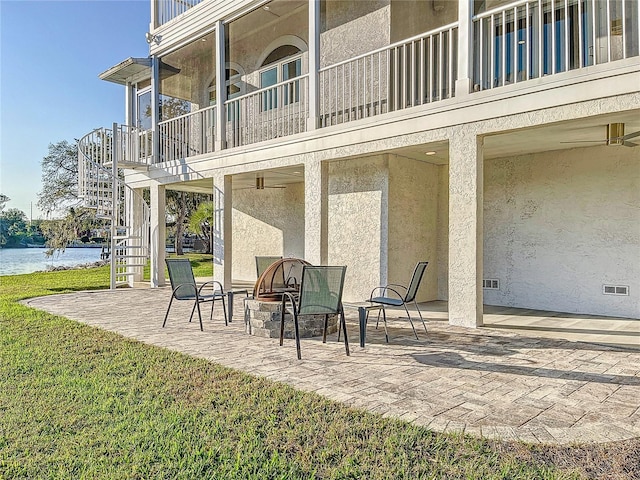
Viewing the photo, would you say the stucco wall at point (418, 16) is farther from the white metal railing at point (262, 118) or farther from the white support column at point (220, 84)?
the white support column at point (220, 84)

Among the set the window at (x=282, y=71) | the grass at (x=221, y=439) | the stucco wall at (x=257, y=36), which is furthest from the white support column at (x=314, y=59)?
the grass at (x=221, y=439)

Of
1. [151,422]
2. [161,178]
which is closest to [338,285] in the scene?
[151,422]

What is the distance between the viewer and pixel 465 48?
6.55 m

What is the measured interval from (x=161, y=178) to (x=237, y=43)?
14.2 ft

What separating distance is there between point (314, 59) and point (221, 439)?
7297mm

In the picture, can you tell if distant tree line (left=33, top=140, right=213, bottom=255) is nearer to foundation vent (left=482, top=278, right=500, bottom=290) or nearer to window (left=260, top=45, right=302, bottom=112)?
window (left=260, top=45, right=302, bottom=112)

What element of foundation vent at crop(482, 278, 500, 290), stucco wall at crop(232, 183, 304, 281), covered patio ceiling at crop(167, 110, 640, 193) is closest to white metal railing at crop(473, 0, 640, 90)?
covered patio ceiling at crop(167, 110, 640, 193)

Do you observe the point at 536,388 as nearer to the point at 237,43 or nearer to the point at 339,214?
the point at 339,214

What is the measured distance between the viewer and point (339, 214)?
9.27 meters

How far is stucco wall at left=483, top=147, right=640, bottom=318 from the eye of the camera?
24.4 ft

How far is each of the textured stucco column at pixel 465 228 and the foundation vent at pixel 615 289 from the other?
2.75 m

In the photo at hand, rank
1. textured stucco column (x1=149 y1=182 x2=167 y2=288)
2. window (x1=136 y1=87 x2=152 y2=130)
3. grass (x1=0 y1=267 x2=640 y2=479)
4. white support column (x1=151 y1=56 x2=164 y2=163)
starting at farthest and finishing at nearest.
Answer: window (x1=136 y1=87 x2=152 y2=130) → textured stucco column (x1=149 y1=182 x2=167 y2=288) → white support column (x1=151 y1=56 x2=164 y2=163) → grass (x1=0 y1=267 x2=640 y2=479)

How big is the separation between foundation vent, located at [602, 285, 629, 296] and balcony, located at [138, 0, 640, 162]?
3579mm

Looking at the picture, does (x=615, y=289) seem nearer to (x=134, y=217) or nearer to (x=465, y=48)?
(x=465, y=48)
